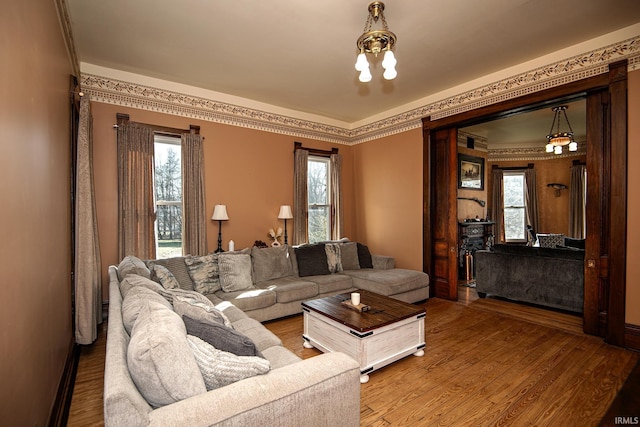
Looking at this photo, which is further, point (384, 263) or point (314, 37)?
point (384, 263)

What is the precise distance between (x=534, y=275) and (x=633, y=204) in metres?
1.65

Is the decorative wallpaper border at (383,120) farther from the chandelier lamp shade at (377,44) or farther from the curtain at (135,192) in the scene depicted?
the chandelier lamp shade at (377,44)

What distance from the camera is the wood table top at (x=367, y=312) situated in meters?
2.56

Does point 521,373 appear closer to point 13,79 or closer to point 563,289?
point 563,289

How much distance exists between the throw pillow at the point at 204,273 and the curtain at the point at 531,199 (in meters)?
7.89

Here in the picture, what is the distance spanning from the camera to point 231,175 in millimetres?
4637

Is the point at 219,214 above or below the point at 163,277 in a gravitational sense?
above

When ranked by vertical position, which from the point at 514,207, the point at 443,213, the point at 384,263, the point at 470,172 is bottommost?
the point at 384,263

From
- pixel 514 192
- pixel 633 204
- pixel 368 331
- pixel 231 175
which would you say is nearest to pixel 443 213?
pixel 633 204

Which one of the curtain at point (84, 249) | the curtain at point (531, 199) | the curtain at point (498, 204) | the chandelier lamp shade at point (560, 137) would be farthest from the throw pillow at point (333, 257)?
the curtain at point (531, 199)

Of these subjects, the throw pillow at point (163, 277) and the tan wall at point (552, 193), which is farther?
the tan wall at point (552, 193)

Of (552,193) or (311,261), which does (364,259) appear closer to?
(311,261)

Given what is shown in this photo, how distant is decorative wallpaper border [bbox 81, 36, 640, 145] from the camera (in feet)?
10.4

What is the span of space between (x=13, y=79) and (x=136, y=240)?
2.75 meters
